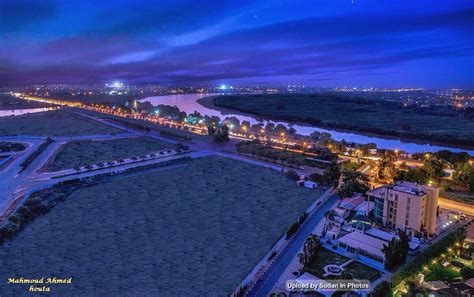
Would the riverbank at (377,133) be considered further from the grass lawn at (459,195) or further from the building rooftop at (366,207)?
the building rooftop at (366,207)

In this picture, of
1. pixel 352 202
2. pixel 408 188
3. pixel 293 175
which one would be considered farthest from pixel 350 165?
pixel 408 188

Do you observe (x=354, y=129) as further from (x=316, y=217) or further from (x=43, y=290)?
(x=43, y=290)

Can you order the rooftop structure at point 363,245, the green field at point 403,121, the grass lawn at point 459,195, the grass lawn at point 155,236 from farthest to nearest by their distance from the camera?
the green field at point 403,121, the grass lawn at point 459,195, the rooftop structure at point 363,245, the grass lawn at point 155,236

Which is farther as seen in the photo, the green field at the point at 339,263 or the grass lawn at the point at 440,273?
the grass lawn at the point at 440,273

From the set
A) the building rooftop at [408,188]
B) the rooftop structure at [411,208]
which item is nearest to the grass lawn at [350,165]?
the building rooftop at [408,188]

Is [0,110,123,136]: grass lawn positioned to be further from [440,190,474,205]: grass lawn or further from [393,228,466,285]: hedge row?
[393,228,466,285]: hedge row

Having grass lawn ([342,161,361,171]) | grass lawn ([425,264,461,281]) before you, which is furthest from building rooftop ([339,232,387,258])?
grass lawn ([342,161,361,171])

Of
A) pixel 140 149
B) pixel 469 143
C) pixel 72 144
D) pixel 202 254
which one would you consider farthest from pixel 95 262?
pixel 469 143
